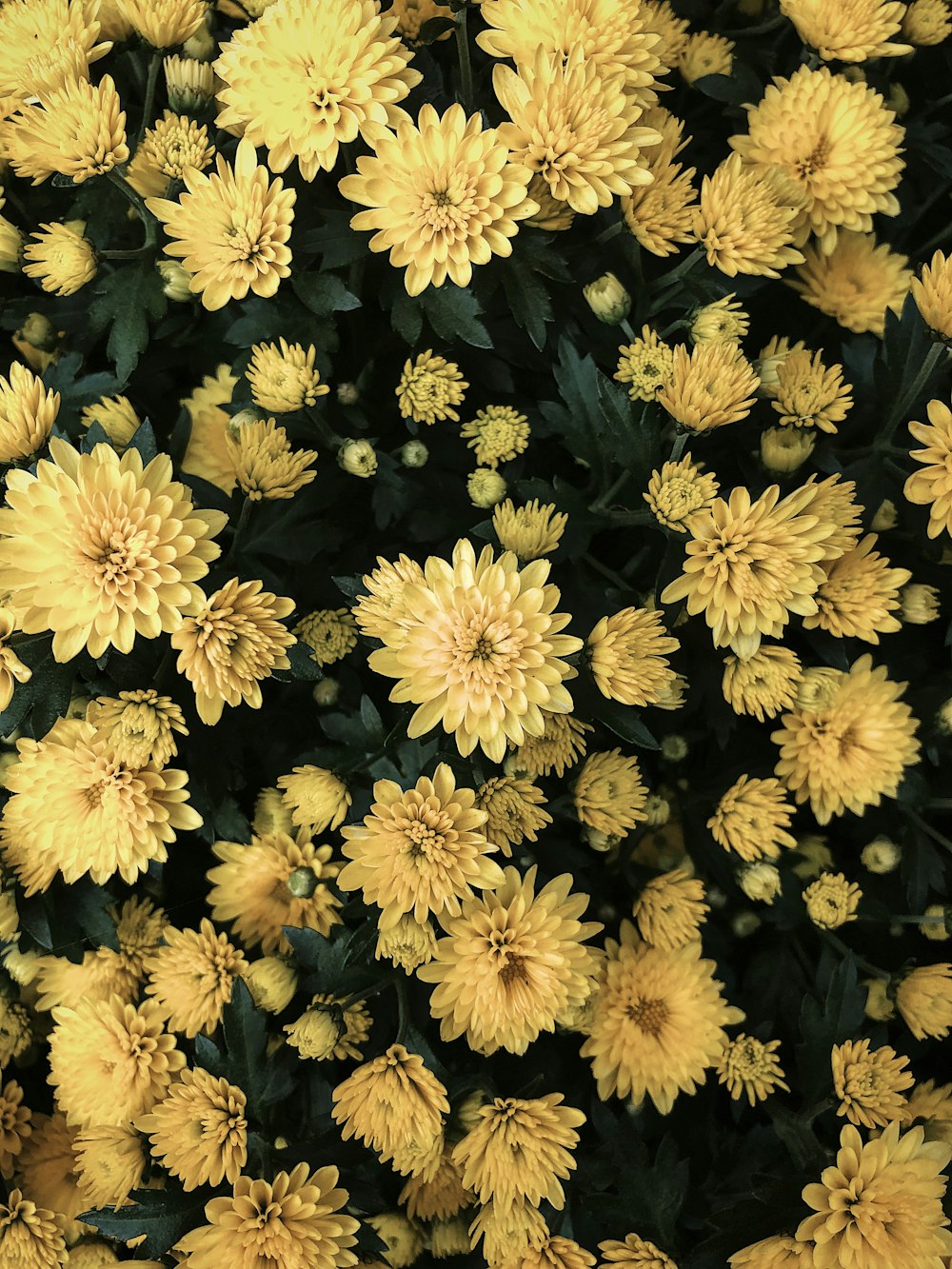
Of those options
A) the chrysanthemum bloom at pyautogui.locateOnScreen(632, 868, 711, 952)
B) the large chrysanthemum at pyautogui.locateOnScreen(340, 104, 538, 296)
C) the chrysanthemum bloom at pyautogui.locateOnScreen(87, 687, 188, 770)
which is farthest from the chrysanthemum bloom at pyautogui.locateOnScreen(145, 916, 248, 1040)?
the large chrysanthemum at pyautogui.locateOnScreen(340, 104, 538, 296)

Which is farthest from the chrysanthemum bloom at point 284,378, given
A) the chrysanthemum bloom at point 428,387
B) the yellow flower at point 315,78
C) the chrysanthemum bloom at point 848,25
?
the chrysanthemum bloom at point 848,25

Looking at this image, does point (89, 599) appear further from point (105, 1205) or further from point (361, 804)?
point (105, 1205)

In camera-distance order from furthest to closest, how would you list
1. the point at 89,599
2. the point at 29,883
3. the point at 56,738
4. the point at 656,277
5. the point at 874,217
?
1. the point at 874,217
2. the point at 656,277
3. the point at 29,883
4. the point at 56,738
5. the point at 89,599

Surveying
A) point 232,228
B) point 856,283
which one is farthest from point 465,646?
point 856,283

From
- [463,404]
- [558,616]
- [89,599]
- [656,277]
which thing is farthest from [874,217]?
[89,599]

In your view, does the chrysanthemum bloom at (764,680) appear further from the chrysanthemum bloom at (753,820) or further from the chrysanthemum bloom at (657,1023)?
A: the chrysanthemum bloom at (657,1023)

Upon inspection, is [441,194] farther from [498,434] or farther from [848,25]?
[848,25]

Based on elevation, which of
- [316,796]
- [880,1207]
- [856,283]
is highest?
[856,283]

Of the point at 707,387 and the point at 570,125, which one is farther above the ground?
the point at 570,125
